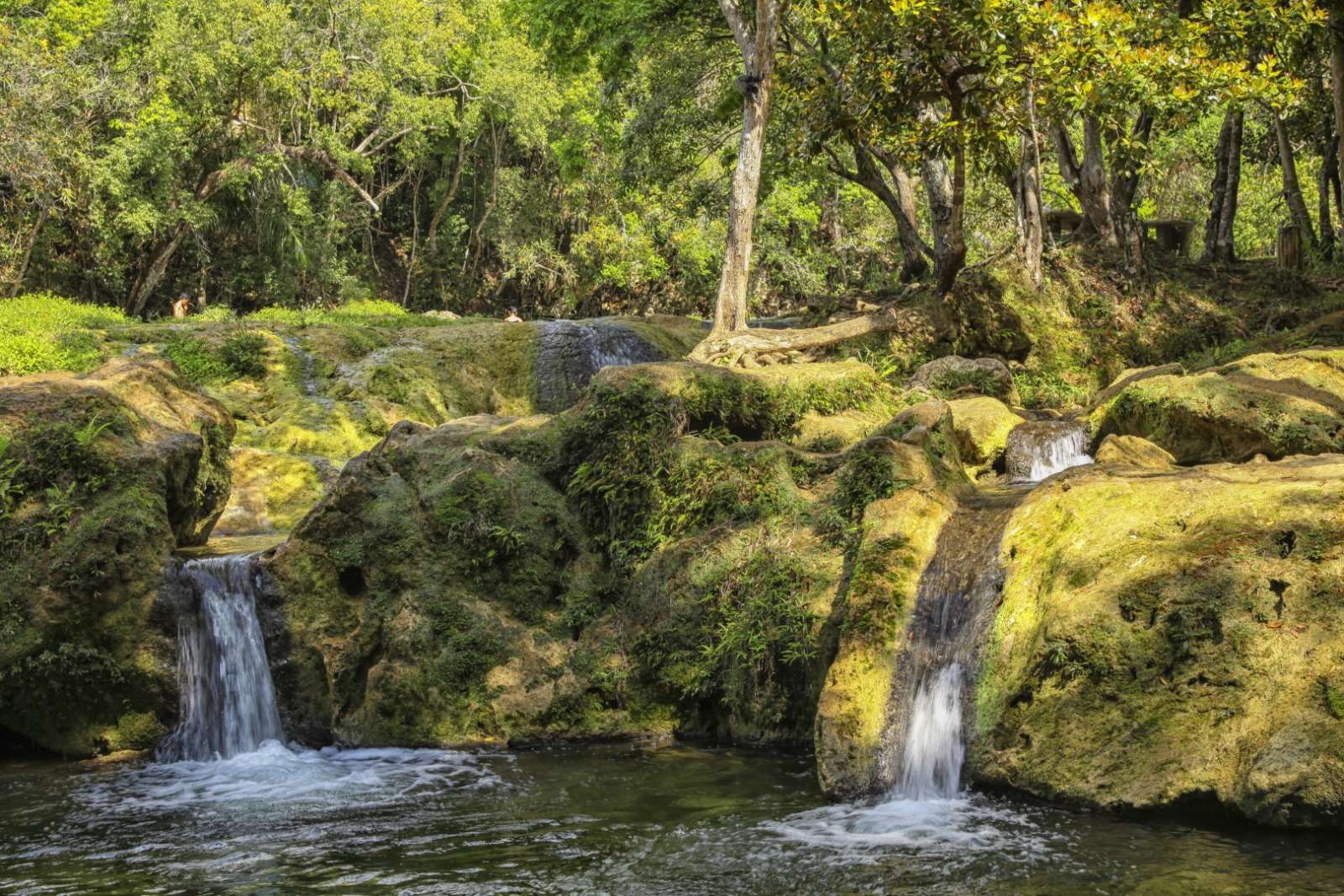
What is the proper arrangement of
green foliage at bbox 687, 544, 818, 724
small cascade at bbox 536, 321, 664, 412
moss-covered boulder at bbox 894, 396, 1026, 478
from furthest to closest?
small cascade at bbox 536, 321, 664, 412
moss-covered boulder at bbox 894, 396, 1026, 478
green foliage at bbox 687, 544, 818, 724

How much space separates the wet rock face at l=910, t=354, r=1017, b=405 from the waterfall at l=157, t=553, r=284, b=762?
9.16m

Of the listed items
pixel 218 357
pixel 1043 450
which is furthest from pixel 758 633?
pixel 218 357

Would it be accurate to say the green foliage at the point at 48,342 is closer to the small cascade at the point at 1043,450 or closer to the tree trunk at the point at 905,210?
the small cascade at the point at 1043,450

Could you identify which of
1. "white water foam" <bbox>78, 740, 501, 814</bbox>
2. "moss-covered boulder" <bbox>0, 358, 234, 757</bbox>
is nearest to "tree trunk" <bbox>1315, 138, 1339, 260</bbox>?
"white water foam" <bbox>78, 740, 501, 814</bbox>

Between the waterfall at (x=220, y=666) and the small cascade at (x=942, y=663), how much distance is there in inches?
218

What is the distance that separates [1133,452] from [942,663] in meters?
4.05

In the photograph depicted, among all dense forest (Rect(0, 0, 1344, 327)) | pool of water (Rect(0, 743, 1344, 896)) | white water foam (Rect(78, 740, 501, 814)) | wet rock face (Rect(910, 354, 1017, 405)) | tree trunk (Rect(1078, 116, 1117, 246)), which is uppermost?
dense forest (Rect(0, 0, 1344, 327))

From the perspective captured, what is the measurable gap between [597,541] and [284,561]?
2.79 meters

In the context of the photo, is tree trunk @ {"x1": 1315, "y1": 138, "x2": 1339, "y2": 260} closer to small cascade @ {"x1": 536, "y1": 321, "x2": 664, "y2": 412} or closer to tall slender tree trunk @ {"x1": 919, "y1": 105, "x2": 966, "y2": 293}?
tall slender tree trunk @ {"x1": 919, "y1": 105, "x2": 966, "y2": 293}

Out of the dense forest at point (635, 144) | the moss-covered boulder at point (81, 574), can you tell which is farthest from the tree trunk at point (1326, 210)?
the moss-covered boulder at point (81, 574)

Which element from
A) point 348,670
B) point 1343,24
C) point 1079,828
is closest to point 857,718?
point 1079,828

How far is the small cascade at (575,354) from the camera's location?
1953 cm

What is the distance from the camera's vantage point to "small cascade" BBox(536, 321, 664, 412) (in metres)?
19.5

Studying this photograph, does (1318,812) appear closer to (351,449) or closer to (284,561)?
(284,561)
